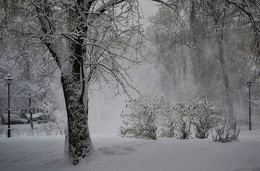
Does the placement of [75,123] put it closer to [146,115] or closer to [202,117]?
[146,115]

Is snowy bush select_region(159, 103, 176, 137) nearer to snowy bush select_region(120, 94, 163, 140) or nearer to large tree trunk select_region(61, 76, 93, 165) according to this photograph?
snowy bush select_region(120, 94, 163, 140)

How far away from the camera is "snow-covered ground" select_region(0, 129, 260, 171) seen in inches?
167

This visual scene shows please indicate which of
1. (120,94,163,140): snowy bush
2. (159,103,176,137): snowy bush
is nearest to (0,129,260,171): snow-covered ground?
(120,94,163,140): snowy bush

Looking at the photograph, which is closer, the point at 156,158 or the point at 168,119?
the point at 156,158

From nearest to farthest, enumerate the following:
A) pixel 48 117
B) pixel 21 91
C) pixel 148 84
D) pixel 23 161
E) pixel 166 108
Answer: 1. pixel 23 161
2. pixel 166 108
3. pixel 21 91
4. pixel 48 117
5. pixel 148 84

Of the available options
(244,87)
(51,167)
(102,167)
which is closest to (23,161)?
(51,167)

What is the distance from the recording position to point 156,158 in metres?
4.75

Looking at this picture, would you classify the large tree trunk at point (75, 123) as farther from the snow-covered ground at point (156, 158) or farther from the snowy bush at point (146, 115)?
the snowy bush at point (146, 115)

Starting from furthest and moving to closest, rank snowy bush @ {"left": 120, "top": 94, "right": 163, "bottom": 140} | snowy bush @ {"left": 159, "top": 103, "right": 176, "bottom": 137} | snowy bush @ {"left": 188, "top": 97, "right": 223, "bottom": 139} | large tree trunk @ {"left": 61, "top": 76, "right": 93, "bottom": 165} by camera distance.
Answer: snowy bush @ {"left": 159, "top": 103, "right": 176, "bottom": 137} < snowy bush @ {"left": 120, "top": 94, "right": 163, "bottom": 140} < snowy bush @ {"left": 188, "top": 97, "right": 223, "bottom": 139} < large tree trunk @ {"left": 61, "top": 76, "right": 93, "bottom": 165}

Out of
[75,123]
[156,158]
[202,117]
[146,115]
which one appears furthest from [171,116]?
[75,123]

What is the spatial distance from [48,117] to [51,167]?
1418 cm

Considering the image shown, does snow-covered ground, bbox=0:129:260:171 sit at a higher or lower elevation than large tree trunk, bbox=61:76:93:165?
lower

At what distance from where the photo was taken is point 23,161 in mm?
5480

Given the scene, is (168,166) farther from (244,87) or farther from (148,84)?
(148,84)
